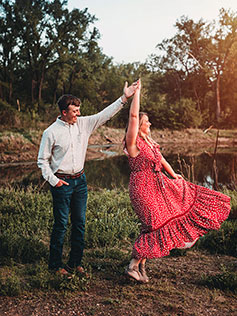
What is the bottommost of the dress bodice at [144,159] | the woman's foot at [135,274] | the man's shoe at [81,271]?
the man's shoe at [81,271]

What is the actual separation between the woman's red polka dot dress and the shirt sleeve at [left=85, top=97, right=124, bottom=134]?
0.44 meters

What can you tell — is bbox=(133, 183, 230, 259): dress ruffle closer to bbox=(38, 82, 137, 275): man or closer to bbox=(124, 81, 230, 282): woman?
bbox=(124, 81, 230, 282): woman

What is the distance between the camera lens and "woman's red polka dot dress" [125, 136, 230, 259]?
3604mm

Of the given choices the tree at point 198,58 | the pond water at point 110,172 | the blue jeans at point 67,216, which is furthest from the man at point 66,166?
the tree at point 198,58

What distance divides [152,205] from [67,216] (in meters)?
0.91

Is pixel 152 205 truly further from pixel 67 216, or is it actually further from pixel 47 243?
pixel 47 243

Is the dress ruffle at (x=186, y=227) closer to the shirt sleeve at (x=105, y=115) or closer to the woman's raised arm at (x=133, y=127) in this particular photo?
the woman's raised arm at (x=133, y=127)

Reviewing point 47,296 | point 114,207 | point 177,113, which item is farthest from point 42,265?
point 177,113

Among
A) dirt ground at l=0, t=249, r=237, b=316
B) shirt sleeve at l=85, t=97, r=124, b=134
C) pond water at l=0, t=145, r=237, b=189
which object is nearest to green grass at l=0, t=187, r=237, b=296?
dirt ground at l=0, t=249, r=237, b=316

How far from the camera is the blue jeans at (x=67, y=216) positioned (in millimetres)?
3629

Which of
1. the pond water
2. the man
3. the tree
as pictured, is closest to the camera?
the man

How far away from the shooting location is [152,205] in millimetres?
3613

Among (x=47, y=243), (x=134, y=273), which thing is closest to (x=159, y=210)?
(x=134, y=273)

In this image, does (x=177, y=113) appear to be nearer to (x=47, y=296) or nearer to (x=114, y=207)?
(x=114, y=207)
